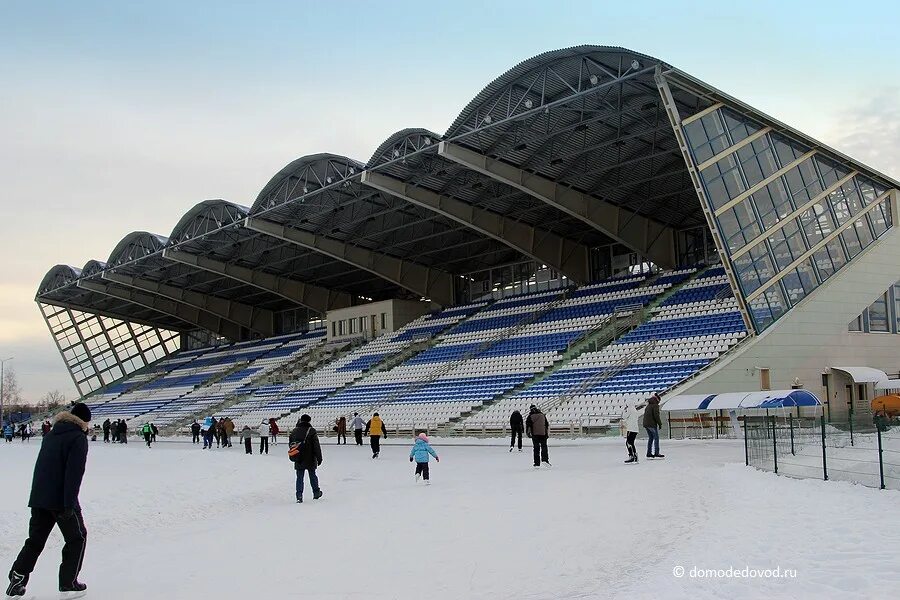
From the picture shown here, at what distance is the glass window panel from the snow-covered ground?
21.9 meters

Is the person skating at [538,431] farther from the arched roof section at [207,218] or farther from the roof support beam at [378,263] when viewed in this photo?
the arched roof section at [207,218]

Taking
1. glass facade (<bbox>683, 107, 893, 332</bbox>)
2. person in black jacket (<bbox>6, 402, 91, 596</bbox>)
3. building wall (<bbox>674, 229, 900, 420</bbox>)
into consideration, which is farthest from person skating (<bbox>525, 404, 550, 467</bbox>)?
glass facade (<bbox>683, 107, 893, 332</bbox>)

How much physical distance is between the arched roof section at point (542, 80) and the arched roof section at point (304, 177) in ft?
25.6

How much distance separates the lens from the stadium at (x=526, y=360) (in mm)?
8602

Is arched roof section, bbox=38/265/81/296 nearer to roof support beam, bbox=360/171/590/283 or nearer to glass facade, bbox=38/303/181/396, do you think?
glass facade, bbox=38/303/181/396

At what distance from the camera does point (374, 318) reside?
196ft

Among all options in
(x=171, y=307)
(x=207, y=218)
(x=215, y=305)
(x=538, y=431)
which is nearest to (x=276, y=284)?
(x=215, y=305)

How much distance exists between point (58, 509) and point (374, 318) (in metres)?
52.5

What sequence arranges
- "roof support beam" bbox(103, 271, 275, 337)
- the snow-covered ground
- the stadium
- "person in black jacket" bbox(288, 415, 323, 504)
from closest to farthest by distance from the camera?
the snow-covered ground → the stadium → "person in black jacket" bbox(288, 415, 323, 504) → "roof support beam" bbox(103, 271, 275, 337)

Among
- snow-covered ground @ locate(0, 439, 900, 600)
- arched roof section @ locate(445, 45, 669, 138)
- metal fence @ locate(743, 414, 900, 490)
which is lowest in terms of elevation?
snow-covered ground @ locate(0, 439, 900, 600)

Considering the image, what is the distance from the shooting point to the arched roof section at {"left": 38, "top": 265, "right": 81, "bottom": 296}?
69.1m

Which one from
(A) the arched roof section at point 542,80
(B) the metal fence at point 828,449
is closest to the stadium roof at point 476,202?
(A) the arched roof section at point 542,80

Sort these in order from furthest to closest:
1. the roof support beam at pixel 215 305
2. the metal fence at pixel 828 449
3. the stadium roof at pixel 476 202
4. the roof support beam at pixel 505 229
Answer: the roof support beam at pixel 215 305, the roof support beam at pixel 505 229, the stadium roof at pixel 476 202, the metal fence at pixel 828 449

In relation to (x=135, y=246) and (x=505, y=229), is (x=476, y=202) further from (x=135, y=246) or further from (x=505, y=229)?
(x=135, y=246)
